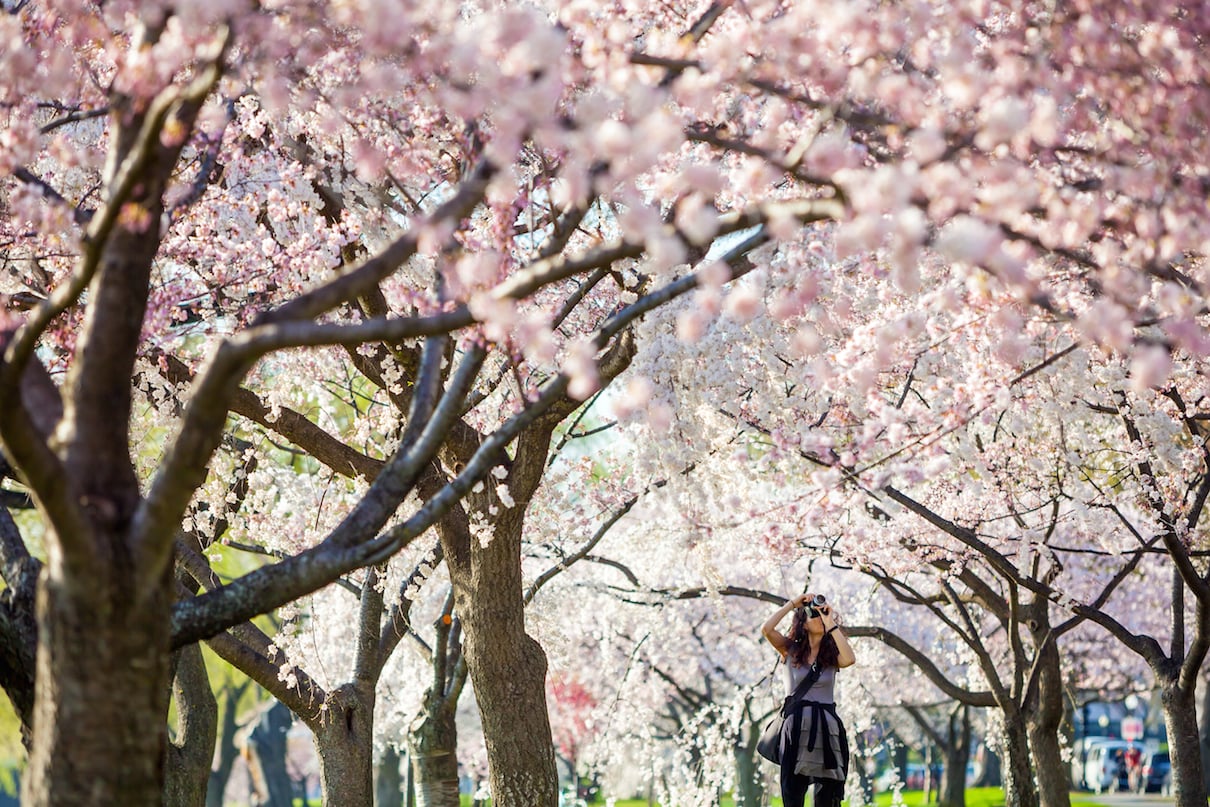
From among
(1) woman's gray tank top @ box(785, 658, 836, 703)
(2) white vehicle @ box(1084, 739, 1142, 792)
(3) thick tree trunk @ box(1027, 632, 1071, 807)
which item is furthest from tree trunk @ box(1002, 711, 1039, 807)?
(2) white vehicle @ box(1084, 739, 1142, 792)

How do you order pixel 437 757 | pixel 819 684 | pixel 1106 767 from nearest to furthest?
pixel 819 684 < pixel 437 757 < pixel 1106 767

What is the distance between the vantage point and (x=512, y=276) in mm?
4523

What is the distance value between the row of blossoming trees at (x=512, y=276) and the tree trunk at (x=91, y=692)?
11 mm

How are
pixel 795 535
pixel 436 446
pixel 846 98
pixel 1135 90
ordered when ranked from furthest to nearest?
pixel 795 535
pixel 436 446
pixel 846 98
pixel 1135 90

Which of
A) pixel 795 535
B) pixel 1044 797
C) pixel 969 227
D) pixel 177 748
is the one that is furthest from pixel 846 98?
pixel 1044 797

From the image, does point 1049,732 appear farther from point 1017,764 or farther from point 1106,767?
point 1106,767

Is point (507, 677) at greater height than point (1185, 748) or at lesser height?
greater

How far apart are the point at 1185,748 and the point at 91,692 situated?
9095 mm

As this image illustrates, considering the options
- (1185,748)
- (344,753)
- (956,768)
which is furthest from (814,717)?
(956,768)

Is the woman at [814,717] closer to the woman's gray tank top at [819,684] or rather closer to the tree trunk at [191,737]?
the woman's gray tank top at [819,684]

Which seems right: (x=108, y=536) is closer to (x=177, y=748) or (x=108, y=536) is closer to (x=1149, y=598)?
(x=177, y=748)

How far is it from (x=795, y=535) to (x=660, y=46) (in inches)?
278

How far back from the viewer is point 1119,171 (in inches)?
146

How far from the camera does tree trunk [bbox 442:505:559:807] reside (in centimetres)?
746
